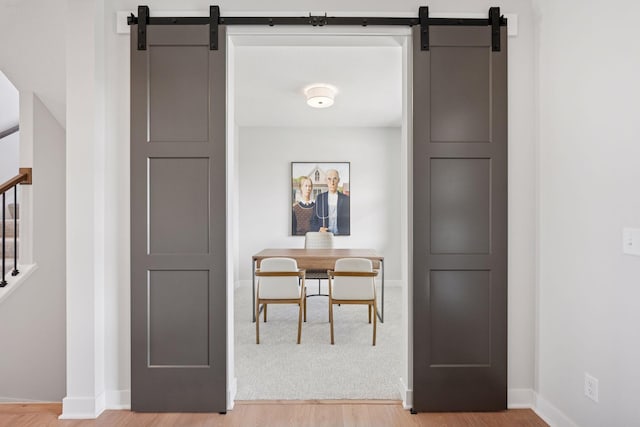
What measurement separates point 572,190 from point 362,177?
13.3ft

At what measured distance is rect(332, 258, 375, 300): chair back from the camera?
128 inches

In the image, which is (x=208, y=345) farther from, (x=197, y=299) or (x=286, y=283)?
(x=286, y=283)

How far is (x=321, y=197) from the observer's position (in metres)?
5.78

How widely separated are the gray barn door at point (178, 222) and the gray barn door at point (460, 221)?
3.89ft

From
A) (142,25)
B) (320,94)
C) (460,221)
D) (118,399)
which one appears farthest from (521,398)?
(320,94)

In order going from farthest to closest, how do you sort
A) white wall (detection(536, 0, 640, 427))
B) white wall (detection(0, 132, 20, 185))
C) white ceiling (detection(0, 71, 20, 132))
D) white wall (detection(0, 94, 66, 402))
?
white wall (detection(0, 132, 20, 185))
white ceiling (detection(0, 71, 20, 132))
white wall (detection(0, 94, 66, 402))
white wall (detection(536, 0, 640, 427))

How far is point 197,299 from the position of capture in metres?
2.11

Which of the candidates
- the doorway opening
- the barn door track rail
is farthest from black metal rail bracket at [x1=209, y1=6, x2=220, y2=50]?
the doorway opening

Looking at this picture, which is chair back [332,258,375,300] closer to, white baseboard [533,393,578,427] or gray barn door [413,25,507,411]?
gray barn door [413,25,507,411]

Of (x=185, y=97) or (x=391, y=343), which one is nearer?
(x=185, y=97)

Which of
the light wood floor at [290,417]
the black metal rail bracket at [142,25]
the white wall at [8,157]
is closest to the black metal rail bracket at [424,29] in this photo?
the black metal rail bracket at [142,25]

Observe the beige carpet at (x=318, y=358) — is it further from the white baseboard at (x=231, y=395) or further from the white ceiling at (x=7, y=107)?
the white ceiling at (x=7, y=107)

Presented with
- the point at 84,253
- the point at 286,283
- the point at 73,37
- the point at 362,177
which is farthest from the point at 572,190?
the point at 362,177

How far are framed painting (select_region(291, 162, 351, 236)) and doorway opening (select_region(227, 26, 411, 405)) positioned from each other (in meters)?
0.11
